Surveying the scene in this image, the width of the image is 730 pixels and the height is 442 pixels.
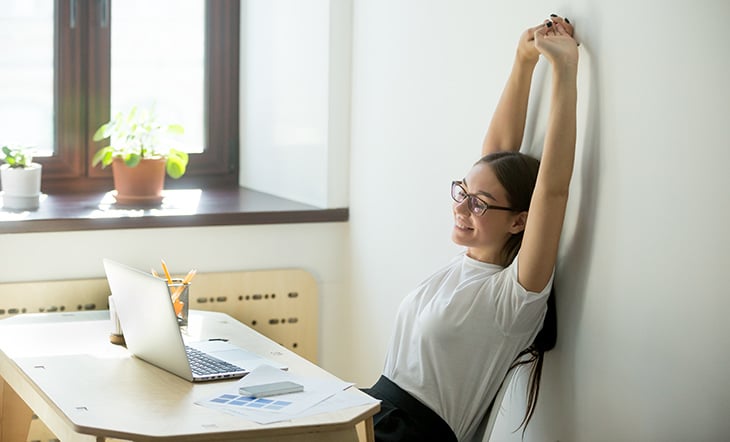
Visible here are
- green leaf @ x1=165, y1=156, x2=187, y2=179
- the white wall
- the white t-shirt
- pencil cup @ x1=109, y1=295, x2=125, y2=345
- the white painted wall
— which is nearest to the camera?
the white wall

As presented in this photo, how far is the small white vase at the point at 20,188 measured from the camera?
118 inches

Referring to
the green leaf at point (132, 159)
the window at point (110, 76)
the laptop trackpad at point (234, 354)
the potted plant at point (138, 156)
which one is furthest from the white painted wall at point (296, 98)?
the laptop trackpad at point (234, 354)

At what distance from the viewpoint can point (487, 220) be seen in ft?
6.84

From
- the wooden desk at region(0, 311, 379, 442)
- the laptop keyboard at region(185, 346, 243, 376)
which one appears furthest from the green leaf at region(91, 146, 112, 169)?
the laptop keyboard at region(185, 346, 243, 376)

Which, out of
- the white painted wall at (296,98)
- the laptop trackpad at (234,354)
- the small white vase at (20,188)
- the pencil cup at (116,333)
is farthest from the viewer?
the white painted wall at (296,98)

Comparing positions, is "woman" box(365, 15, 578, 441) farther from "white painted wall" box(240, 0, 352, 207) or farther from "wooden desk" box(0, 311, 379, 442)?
"white painted wall" box(240, 0, 352, 207)

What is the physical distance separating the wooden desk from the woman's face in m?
0.40

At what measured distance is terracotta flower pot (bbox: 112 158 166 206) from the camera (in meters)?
3.16

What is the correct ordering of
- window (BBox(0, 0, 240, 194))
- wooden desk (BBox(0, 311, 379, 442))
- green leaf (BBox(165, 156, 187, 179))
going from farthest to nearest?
1. window (BBox(0, 0, 240, 194))
2. green leaf (BBox(165, 156, 187, 179))
3. wooden desk (BBox(0, 311, 379, 442))

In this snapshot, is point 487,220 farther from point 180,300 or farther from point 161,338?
point 180,300

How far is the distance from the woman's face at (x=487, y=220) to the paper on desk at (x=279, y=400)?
0.40 metres

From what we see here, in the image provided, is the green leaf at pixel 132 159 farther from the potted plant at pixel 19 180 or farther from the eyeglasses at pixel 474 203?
the eyeglasses at pixel 474 203

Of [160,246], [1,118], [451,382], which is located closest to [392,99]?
[160,246]

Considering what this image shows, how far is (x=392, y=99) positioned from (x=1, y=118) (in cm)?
136
